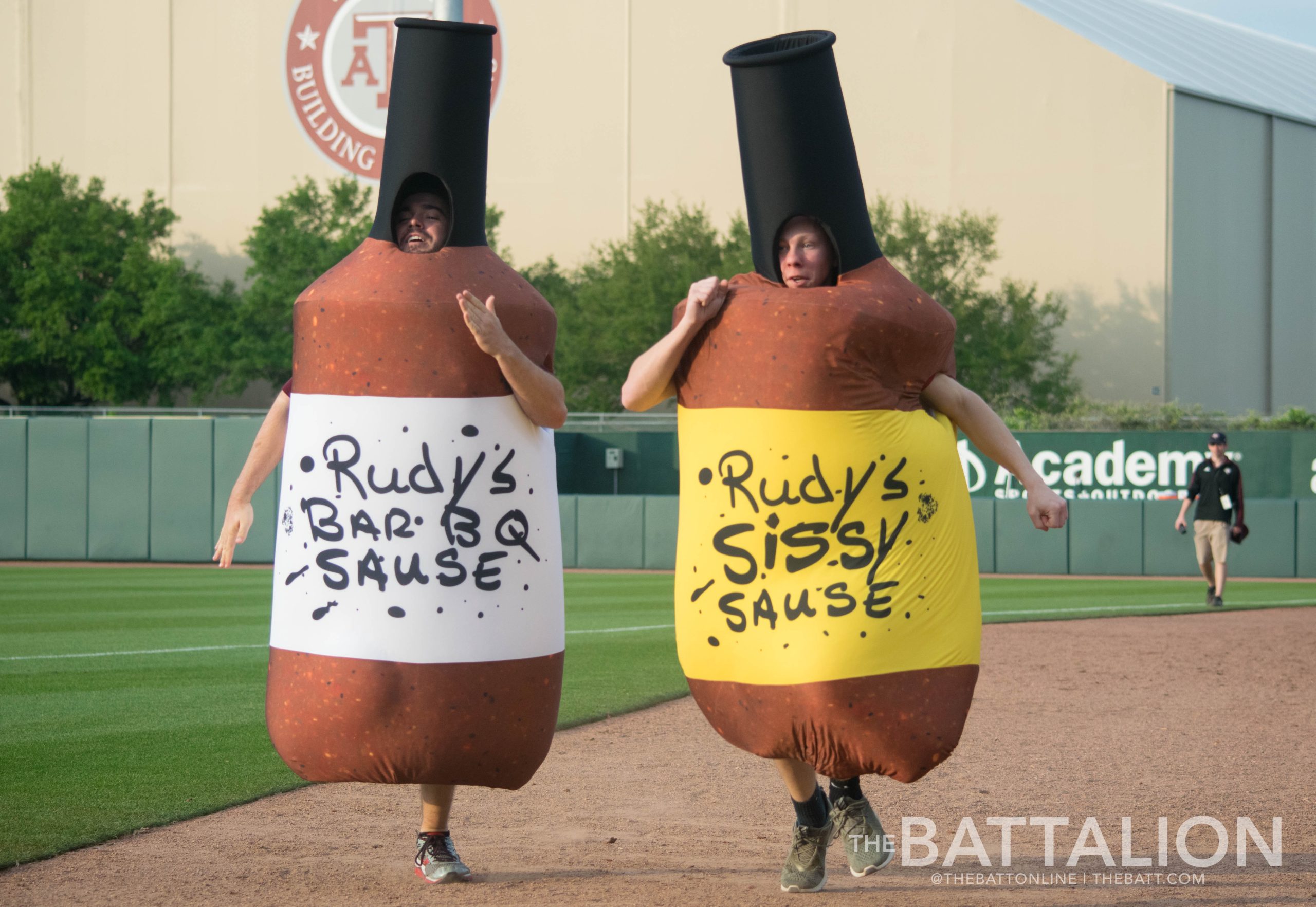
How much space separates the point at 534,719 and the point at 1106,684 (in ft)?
20.8

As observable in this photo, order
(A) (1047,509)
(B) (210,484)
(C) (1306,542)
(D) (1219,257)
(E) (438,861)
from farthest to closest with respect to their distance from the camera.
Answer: (D) (1219,257)
(B) (210,484)
(C) (1306,542)
(E) (438,861)
(A) (1047,509)

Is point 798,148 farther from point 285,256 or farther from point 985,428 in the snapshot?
point 285,256

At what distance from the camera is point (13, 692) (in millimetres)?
8727

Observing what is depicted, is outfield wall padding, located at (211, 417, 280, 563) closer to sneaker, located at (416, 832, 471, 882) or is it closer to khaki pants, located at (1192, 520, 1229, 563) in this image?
khaki pants, located at (1192, 520, 1229, 563)

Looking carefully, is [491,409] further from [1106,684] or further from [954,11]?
[954,11]

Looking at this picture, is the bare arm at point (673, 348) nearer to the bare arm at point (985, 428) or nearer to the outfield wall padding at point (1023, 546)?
the bare arm at point (985, 428)

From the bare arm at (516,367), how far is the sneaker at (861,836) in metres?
1.63

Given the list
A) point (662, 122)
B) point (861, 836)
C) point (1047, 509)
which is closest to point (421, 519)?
point (861, 836)

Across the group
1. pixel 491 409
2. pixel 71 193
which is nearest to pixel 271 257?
pixel 71 193

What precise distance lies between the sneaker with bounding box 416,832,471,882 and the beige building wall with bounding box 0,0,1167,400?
32.5 meters

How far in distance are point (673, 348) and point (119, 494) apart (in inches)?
856

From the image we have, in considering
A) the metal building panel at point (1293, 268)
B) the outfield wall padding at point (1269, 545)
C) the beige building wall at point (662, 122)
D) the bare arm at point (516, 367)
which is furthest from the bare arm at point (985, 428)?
the metal building panel at point (1293, 268)

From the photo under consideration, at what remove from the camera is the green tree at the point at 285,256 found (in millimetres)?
38750

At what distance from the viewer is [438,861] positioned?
4645 millimetres
